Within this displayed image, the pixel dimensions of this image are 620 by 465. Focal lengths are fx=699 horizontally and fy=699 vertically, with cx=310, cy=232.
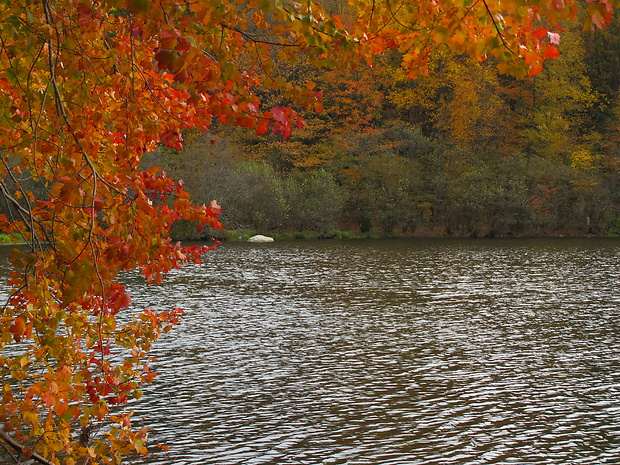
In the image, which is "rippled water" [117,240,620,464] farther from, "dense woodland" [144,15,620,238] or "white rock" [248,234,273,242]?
"dense woodland" [144,15,620,238]

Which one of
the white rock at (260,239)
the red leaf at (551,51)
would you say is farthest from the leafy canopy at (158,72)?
the white rock at (260,239)

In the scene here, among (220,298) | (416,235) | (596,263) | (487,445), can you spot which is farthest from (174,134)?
(416,235)

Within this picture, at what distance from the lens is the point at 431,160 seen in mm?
64188

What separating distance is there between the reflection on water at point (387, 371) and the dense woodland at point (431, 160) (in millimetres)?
28690

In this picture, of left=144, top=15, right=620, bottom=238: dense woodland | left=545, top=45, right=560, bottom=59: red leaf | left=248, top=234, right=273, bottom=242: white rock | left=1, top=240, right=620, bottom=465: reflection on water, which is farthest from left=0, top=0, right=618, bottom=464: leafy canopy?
left=144, top=15, right=620, bottom=238: dense woodland

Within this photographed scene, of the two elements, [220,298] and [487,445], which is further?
[220,298]

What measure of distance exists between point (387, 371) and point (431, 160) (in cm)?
5088

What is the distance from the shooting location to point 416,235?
64125 mm

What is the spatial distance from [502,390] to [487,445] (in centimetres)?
310

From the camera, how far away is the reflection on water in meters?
10.8

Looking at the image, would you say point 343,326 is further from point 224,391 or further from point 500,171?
point 500,171

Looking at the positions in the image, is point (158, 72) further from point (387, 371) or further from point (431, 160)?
point (431, 160)

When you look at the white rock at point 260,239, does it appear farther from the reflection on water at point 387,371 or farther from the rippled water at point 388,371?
the rippled water at point 388,371

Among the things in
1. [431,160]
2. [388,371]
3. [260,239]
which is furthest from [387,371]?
[431,160]
